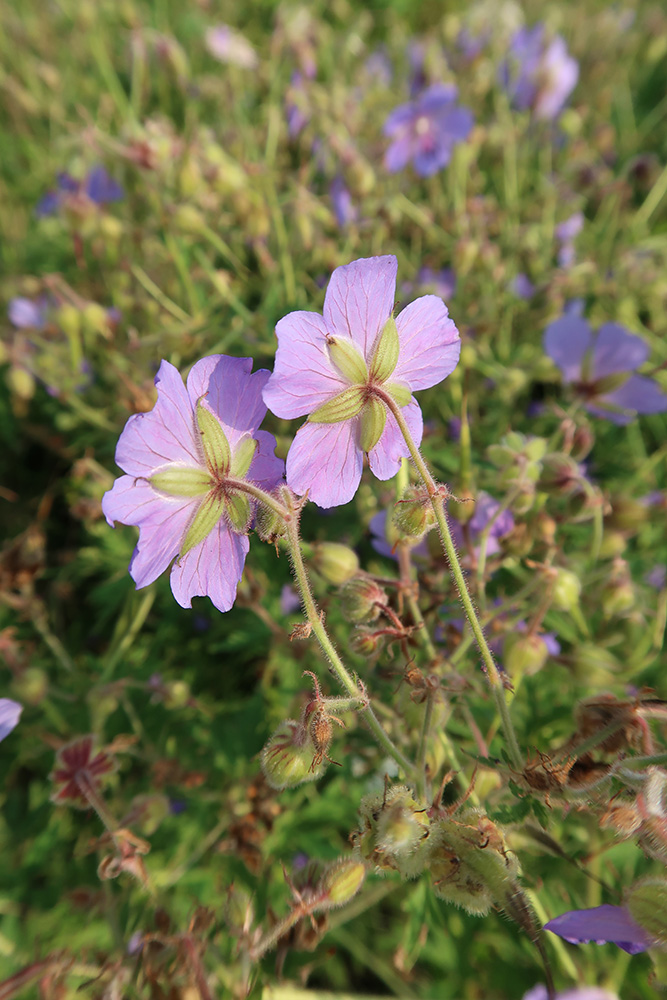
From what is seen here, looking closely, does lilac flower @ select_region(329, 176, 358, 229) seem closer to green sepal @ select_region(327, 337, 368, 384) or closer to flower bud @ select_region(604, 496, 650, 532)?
flower bud @ select_region(604, 496, 650, 532)

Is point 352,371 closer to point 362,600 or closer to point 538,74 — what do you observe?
point 362,600

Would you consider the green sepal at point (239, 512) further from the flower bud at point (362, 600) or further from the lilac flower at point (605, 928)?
the lilac flower at point (605, 928)

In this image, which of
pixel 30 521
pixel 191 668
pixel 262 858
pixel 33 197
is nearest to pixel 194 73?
pixel 33 197

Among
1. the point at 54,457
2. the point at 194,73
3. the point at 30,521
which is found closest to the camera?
the point at 30,521

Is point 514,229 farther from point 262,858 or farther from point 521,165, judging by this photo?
point 262,858

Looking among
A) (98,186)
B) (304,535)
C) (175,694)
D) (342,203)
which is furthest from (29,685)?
(98,186)

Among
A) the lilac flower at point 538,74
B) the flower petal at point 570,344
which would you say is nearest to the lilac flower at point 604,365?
the flower petal at point 570,344
